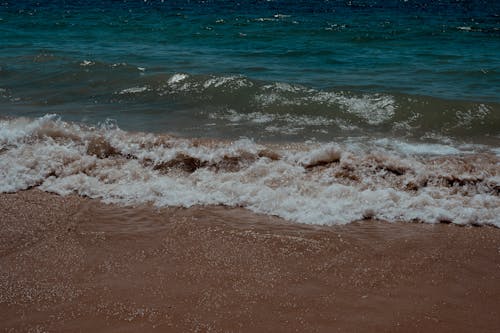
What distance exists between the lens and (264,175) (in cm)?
538

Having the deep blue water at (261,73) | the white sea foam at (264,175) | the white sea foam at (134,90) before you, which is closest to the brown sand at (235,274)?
the white sea foam at (264,175)

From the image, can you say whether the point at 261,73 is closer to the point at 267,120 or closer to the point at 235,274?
the point at 267,120

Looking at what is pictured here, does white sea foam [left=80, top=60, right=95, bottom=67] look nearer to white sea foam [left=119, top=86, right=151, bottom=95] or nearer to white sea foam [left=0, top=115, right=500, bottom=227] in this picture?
white sea foam [left=119, top=86, right=151, bottom=95]

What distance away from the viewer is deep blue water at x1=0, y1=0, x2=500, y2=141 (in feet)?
26.0

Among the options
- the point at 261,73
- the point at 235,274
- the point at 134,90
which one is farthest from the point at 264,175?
the point at 261,73

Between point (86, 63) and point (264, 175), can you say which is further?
point (86, 63)

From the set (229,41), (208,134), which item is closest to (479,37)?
(229,41)

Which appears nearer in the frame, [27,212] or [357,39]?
[27,212]

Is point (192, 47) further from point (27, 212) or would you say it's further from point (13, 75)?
point (27, 212)

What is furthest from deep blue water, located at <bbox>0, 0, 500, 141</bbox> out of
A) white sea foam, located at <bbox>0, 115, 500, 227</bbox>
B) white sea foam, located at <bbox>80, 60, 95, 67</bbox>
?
white sea foam, located at <bbox>0, 115, 500, 227</bbox>

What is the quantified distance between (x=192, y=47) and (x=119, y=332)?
12.9m

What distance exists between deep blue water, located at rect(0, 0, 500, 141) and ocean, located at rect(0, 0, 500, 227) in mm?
49

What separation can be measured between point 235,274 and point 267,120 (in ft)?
15.6

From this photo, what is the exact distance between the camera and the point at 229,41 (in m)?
15.7
